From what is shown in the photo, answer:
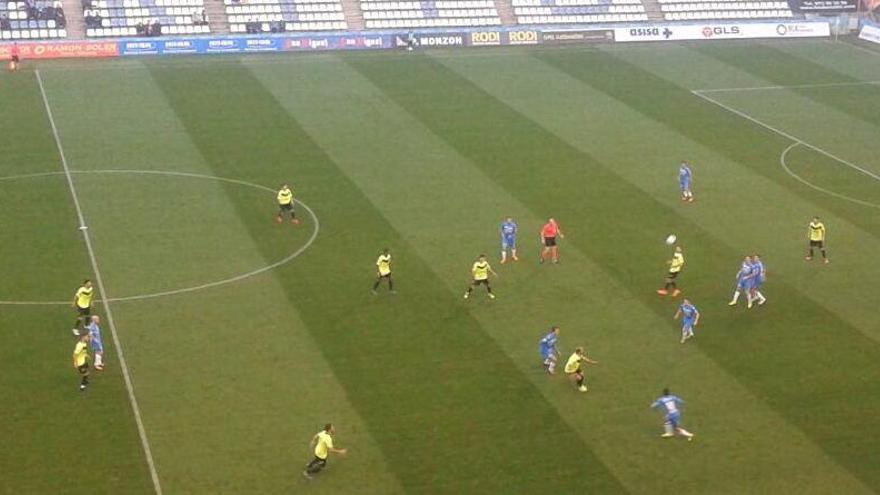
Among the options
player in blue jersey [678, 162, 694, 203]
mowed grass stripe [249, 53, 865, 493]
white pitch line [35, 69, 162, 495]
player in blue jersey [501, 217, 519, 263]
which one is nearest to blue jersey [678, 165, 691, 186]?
player in blue jersey [678, 162, 694, 203]

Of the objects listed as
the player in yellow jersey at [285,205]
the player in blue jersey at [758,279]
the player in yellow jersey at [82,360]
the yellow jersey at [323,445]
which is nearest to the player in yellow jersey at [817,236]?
the player in blue jersey at [758,279]

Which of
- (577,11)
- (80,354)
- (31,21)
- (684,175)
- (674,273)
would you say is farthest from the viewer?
(577,11)

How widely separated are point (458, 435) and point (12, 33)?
46802 millimetres

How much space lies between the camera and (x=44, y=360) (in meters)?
30.9

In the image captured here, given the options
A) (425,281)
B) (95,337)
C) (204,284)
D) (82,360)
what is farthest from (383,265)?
(82,360)

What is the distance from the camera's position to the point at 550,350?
1219 inches

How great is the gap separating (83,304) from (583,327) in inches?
526

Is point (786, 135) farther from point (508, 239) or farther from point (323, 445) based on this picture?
point (323, 445)

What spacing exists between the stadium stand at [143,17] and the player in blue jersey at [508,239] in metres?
35.2

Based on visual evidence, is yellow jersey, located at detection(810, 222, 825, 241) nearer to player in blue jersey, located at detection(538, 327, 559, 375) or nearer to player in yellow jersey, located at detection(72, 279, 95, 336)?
player in blue jersey, located at detection(538, 327, 559, 375)

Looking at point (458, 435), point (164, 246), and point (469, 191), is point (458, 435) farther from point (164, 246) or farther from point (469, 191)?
point (469, 191)

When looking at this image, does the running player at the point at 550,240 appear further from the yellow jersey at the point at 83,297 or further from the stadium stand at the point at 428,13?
the stadium stand at the point at 428,13

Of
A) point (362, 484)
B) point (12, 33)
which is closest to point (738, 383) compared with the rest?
point (362, 484)

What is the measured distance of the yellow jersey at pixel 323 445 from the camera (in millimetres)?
25922
